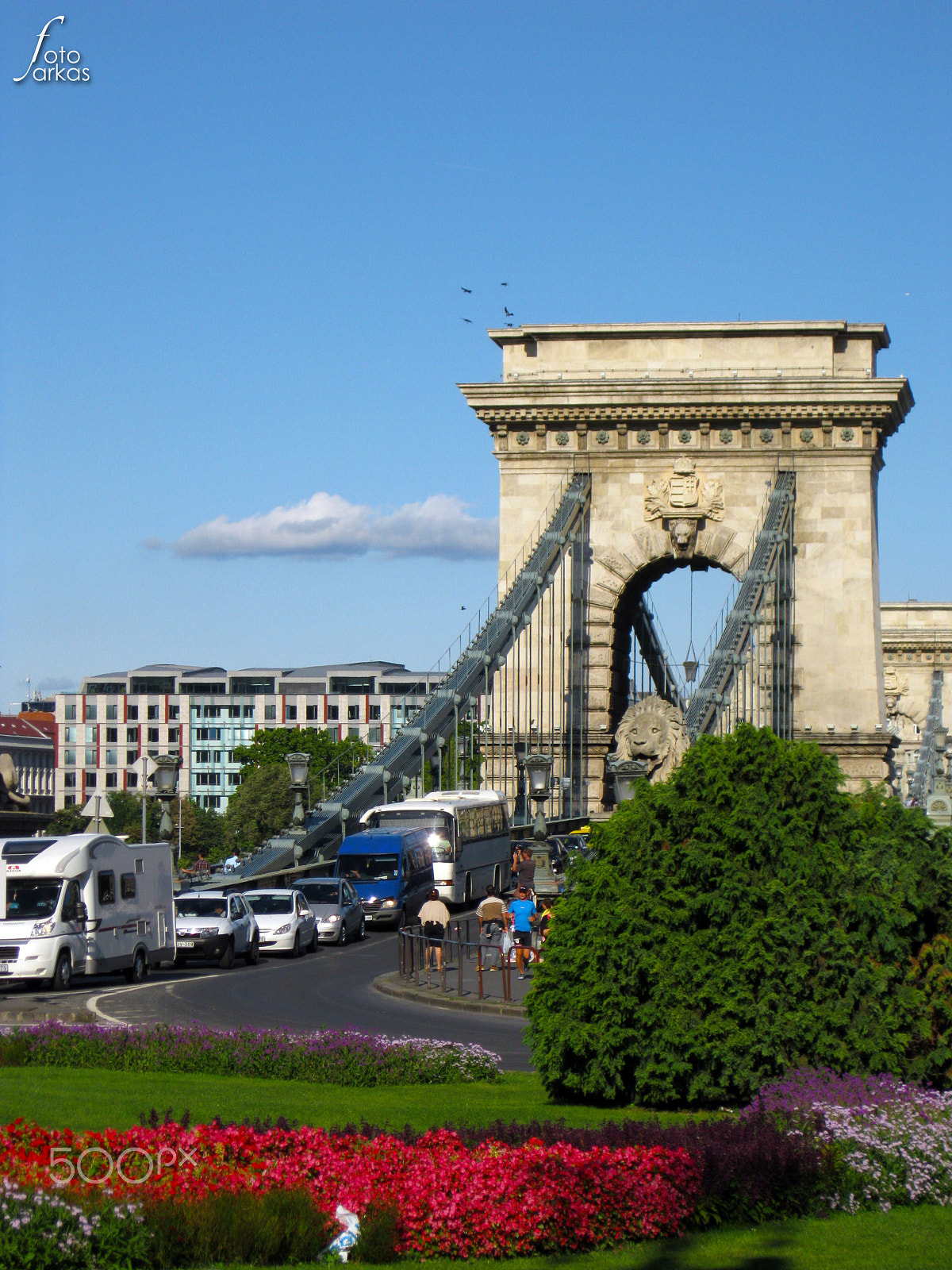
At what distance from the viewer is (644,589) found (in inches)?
2336

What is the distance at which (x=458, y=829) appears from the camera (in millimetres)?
47031

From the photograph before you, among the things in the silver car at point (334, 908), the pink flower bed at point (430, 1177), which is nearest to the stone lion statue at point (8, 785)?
the silver car at point (334, 908)

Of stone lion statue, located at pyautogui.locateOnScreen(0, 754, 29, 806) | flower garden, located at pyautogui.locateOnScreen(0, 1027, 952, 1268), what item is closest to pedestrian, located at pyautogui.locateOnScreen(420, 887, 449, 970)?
stone lion statue, located at pyautogui.locateOnScreen(0, 754, 29, 806)

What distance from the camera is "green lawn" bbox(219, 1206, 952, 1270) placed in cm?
1116

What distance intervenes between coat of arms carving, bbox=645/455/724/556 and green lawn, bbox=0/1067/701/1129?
37.7m

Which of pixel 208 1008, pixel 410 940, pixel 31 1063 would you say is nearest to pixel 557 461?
pixel 410 940

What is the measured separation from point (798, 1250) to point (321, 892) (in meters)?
29.8

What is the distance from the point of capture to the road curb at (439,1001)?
1072 inches

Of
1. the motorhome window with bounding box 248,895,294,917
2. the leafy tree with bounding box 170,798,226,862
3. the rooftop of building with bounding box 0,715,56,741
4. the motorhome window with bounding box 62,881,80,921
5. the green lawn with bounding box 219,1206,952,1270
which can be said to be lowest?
the leafy tree with bounding box 170,798,226,862

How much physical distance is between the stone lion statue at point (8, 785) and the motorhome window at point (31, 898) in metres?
7.85

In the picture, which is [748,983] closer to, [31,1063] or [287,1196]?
[287,1196]

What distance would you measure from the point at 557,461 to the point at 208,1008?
32.0 metres

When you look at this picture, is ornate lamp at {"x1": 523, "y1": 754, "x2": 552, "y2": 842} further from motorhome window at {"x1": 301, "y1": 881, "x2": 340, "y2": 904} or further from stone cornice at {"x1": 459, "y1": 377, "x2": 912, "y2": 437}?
stone cornice at {"x1": 459, "y1": 377, "x2": 912, "y2": 437}

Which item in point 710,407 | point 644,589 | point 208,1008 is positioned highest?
point 710,407
